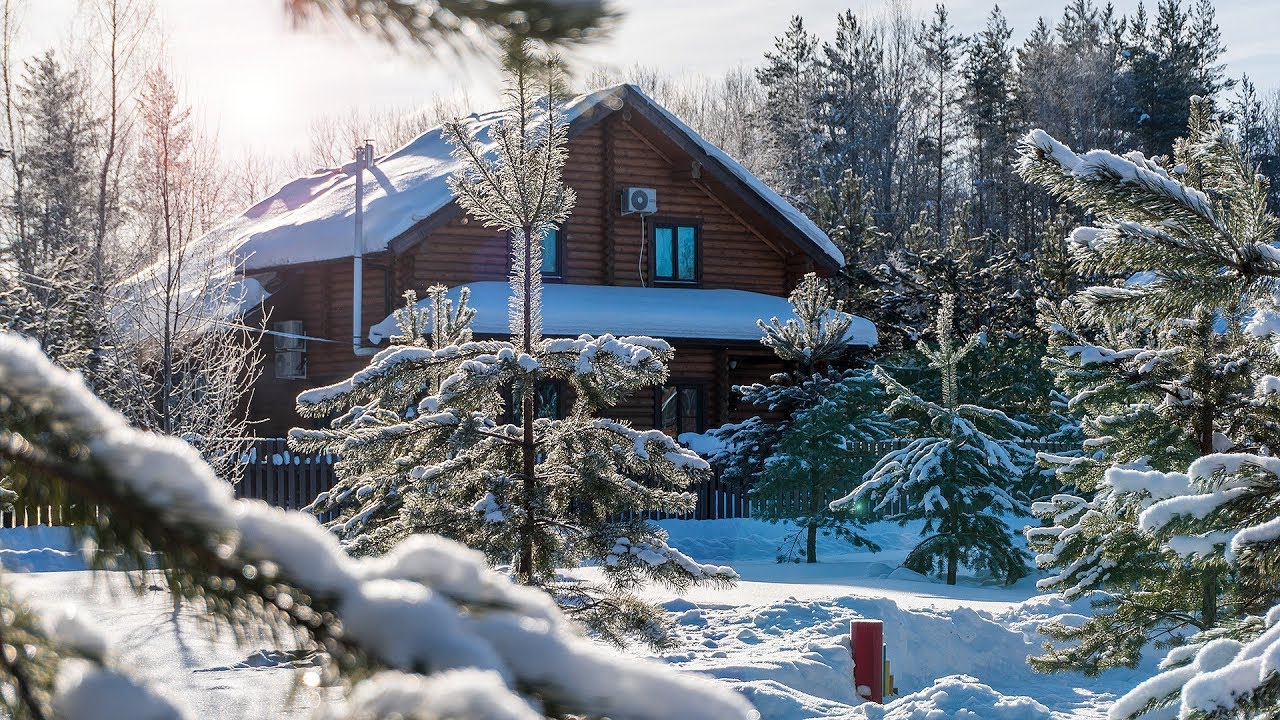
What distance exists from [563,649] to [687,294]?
22846 mm

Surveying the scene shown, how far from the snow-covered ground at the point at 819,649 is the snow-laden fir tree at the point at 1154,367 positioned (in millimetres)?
879

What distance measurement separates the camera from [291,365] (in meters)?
23.6

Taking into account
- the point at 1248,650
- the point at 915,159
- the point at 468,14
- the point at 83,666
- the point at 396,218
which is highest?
the point at 915,159

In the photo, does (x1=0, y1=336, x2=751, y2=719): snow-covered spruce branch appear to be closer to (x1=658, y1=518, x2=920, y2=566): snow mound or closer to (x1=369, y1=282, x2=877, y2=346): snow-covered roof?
(x1=658, y1=518, x2=920, y2=566): snow mound

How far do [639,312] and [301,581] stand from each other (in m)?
20.5

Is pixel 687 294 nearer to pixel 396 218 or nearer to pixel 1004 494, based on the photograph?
pixel 396 218

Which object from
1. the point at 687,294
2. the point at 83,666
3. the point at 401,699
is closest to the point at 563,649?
the point at 401,699

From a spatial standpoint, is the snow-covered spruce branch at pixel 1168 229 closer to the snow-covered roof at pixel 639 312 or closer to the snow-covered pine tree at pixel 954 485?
the snow-covered pine tree at pixel 954 485

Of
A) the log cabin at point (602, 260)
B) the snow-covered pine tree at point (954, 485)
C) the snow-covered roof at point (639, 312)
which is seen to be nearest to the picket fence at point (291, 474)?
the snow-covered pine tree at point (954, 485)

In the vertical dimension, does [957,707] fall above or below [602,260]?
below

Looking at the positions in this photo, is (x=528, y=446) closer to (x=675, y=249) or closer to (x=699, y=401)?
(x=699, y=401)

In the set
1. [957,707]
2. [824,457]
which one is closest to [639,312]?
[824,457]

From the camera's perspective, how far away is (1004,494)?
552 inches

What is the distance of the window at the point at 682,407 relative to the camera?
78.4 ft
